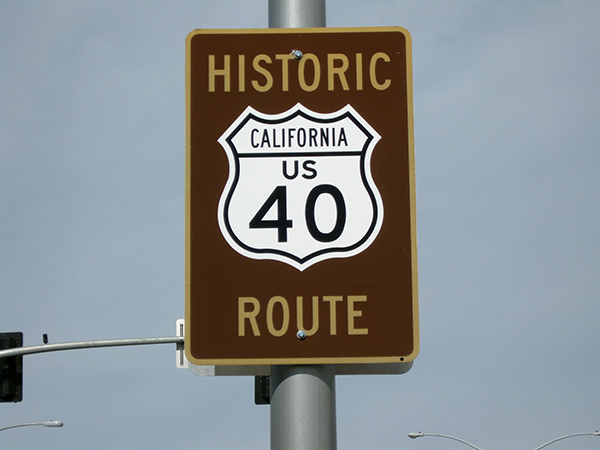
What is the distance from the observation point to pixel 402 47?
12.9 ft

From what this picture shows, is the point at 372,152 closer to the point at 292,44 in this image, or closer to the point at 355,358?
the point at 292,44

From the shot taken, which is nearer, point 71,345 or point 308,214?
point 308,214

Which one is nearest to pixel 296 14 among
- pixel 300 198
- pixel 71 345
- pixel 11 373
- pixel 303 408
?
pixel 300 198

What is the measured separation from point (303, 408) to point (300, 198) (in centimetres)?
80

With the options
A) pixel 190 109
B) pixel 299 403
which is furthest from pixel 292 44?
pixel 299 403

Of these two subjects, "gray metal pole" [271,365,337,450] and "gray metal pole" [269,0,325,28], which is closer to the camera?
"gray metal pole" [271,365,337,450]

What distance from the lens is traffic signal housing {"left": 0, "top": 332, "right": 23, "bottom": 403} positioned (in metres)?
14.9

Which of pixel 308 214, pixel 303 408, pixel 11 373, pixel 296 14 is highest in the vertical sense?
pixel 296 14

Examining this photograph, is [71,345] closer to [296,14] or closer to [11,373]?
[11,373]

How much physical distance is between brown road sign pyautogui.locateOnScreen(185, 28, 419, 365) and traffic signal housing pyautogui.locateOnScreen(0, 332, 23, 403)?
39.3ft

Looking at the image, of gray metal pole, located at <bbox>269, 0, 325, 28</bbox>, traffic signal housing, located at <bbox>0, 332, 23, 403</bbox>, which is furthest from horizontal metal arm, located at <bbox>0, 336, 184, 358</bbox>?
gray metal pole, located at <bbox>269, 0, 325, 28</bbox>

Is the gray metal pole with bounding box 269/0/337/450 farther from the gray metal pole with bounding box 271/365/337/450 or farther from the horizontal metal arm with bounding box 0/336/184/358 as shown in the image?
the horizontal metal arm with bounding box 0/336/184/358

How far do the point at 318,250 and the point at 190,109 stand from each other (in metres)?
0.79

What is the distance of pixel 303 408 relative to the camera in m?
3.50
